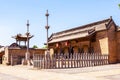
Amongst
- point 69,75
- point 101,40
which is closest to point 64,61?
point 69,75

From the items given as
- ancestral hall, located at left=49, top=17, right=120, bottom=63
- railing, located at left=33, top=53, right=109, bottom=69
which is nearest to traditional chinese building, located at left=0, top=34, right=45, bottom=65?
ancestral hall, located at left=49, top=17, right=120, bottom=63

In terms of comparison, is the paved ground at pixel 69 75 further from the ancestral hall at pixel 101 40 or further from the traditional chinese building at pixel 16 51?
the traditional chinese building at pixel 16 51

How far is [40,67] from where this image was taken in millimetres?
20984

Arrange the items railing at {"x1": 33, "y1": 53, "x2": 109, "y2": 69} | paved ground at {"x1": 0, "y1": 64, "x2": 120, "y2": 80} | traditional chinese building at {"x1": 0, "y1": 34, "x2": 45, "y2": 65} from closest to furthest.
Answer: paved ground at {"x1": 0, "y1": 64, "x2": 120, "y2": 80}, railing at {"x1": 33, "y1": 53, "x2": 109, "y2": 69}, traditional chinese building at {"x1": 0, "y1": 34, "x2": 45, "y2": 65}

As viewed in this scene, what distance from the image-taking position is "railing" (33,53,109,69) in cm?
2027

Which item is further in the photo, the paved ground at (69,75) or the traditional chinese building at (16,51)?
the traditional chinese building at (16,51)

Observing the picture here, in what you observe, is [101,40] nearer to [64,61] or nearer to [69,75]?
[64,61]

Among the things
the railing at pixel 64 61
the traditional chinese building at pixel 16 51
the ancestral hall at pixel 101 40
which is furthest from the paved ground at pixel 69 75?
the traditional chinese building at pixel 16 51

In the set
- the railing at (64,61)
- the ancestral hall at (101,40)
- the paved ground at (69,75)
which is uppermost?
the ancestral hall at (101,40)

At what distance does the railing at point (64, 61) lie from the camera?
20.3m

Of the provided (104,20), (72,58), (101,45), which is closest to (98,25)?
(104,20)

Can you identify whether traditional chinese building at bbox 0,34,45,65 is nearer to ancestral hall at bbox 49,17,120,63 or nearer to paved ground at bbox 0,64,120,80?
ancestral hall at bbox 49,17,120,63

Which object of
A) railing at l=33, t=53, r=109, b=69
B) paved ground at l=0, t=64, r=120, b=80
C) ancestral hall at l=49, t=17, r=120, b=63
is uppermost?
ancestral hall at l=49, t=17, r=120, b=63

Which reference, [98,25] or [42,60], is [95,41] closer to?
[98,25]
